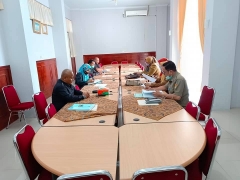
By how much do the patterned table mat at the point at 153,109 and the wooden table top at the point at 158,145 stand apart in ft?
0.75

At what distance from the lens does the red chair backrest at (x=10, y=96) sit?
3438 millimetres

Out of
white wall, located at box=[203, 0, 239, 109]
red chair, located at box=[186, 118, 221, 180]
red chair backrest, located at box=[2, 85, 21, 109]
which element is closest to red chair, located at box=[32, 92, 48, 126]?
red chair backrest, located at box=[2, 85, 21, 109]

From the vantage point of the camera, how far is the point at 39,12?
16.5 feet

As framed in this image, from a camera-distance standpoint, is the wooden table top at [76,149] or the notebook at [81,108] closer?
the wooden table top at [76,149]

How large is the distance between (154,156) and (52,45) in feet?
19.2

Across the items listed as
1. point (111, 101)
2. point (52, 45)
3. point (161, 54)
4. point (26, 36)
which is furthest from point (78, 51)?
point (111, 101)

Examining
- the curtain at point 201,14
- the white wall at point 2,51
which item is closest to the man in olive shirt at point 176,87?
the curtain at point 201,14

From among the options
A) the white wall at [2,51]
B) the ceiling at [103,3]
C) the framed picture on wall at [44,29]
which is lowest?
the white wall at [2,51]

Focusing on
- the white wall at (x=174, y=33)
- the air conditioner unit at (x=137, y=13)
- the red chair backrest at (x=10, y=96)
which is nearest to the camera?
the red chair backrest at (x=10, y=96)

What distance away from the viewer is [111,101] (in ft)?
8.16

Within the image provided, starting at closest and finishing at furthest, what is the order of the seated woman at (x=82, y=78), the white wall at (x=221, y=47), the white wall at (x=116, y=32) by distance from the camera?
the white wall at (x=221, y=47), the seated woman at (x=82, y=78), the white wall at (x=116, y=32)

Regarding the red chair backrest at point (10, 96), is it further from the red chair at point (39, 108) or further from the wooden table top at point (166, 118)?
the wooden table top at point (166, 118)

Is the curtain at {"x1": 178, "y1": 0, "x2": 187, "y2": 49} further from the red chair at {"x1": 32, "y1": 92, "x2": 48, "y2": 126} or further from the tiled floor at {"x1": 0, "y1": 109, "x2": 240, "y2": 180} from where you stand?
the red chair at {"x1": 32, "y1": 92, "x2": 48, "y2": 126}

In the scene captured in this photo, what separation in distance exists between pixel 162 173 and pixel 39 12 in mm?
5374
